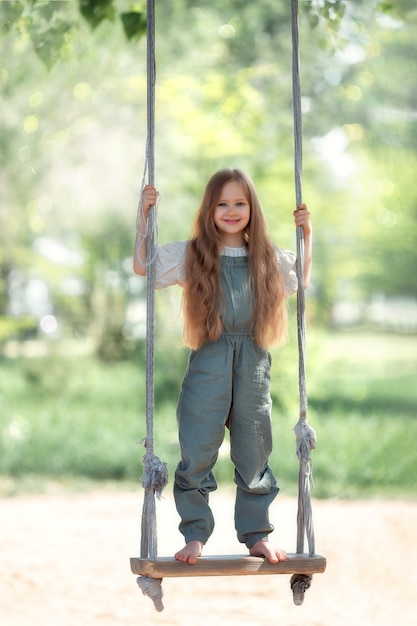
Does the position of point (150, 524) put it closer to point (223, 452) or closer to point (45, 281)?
point (223, 452)

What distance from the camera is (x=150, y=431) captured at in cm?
342

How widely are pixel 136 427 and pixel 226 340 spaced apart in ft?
30.7

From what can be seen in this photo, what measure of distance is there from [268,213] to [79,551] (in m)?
6.87

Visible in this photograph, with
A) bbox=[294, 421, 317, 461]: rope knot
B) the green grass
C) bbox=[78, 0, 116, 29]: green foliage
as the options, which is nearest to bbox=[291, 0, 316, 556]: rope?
bbox=[294, 421, 317, 461]: rope knot

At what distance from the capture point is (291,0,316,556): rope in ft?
11.6

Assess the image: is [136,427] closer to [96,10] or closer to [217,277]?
[96,10]

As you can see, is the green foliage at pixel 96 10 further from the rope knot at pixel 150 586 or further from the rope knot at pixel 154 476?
the rope knot at pixel 150 586

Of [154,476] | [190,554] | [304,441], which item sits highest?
[304,441]

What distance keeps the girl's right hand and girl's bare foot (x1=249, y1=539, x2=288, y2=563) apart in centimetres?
121

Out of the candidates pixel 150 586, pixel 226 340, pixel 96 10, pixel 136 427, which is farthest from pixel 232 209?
pixel 136 427

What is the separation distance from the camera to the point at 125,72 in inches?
478

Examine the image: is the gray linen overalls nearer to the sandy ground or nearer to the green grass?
the sandy ground

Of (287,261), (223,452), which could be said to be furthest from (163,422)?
(287,261)

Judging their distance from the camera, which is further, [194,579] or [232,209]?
[194,579]
